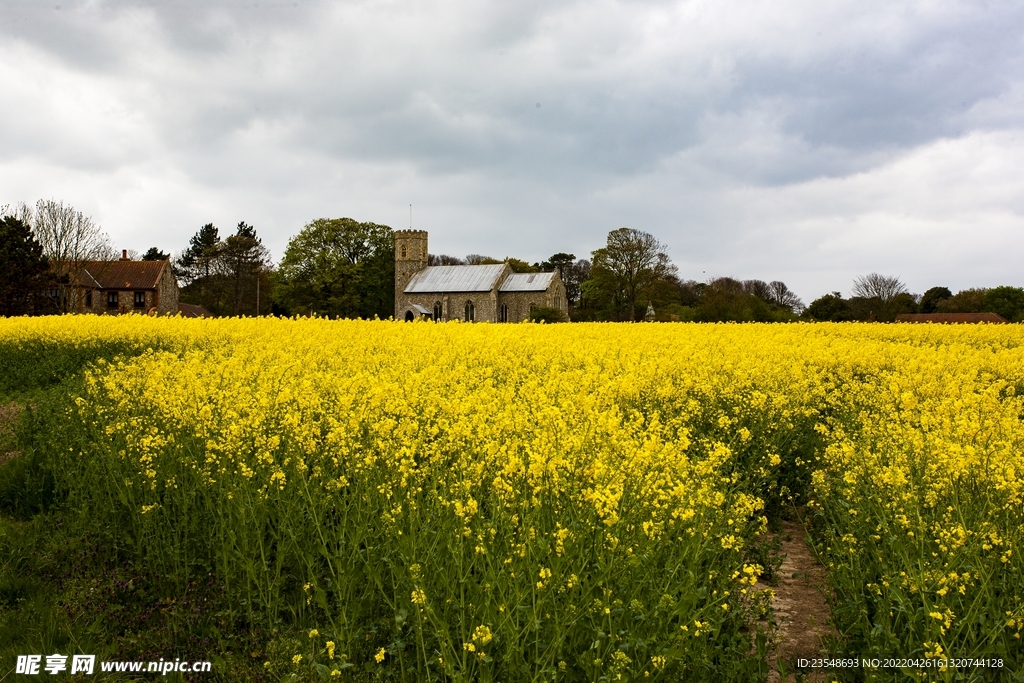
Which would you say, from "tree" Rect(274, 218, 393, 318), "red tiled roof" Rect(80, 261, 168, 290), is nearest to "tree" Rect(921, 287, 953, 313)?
"tree" Rect(274, 218, 393, 318)

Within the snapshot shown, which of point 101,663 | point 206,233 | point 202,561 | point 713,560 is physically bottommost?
point 101,663

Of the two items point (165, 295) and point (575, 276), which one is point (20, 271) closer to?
point (165, 295)

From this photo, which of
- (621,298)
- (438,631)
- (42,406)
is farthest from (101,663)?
(621,298)

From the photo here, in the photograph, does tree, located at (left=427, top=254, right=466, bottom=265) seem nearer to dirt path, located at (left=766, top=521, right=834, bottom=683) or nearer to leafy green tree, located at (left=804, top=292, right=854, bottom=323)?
leafy green tree, located at (left=804, top=292, right=854, bottom=323)

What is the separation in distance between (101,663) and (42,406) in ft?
19.6

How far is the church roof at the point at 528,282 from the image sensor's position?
239 feet

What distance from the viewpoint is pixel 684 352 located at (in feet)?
43.9

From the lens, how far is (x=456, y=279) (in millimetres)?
76188

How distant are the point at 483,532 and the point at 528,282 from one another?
7022cm

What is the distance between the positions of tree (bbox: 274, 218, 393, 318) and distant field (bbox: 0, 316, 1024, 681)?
216 feet

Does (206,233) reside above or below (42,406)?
above

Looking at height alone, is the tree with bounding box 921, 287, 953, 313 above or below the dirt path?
above

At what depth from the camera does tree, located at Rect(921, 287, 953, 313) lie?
73838mm

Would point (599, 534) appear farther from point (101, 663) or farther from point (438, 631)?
point (101, 663)
